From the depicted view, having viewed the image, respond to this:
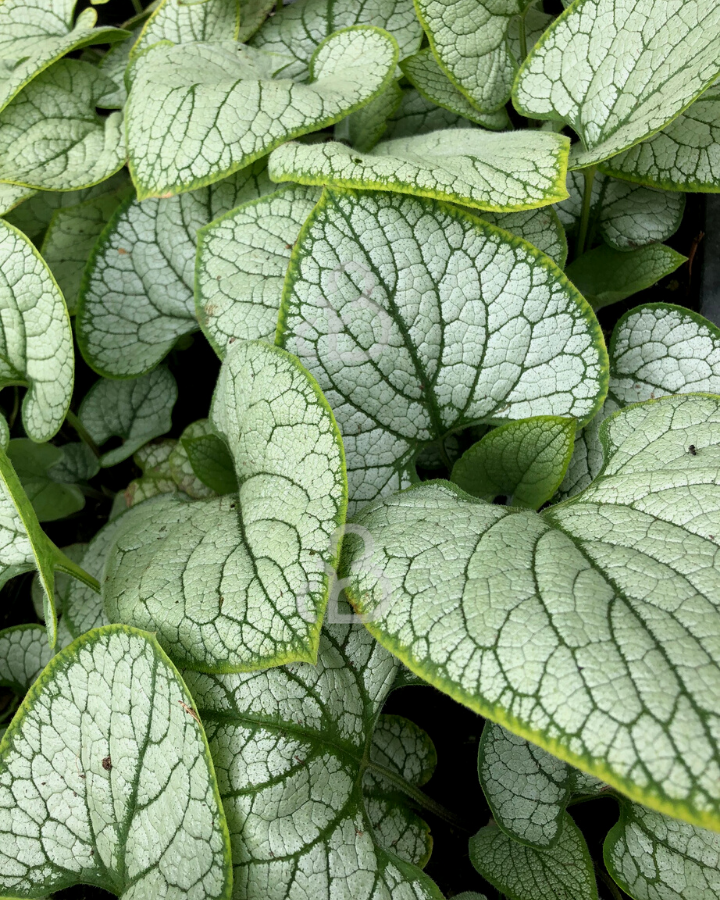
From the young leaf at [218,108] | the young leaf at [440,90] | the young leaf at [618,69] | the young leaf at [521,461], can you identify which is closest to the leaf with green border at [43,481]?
the young leaf at [218,108]

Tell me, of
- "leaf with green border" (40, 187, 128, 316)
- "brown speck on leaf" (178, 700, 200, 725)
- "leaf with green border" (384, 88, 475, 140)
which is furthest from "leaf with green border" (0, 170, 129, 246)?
"brown speck on leaf" (178, 700, 200, 725)

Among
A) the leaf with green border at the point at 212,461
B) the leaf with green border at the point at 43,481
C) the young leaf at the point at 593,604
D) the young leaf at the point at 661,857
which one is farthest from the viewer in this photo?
the leaf with green border at the point at 43,481

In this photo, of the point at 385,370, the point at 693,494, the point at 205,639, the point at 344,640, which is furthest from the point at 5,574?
the point at 693,494

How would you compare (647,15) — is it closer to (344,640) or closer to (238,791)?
(344,640)

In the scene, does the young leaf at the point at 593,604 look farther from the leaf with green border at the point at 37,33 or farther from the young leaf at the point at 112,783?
the leaf with green border at the point at 37,33

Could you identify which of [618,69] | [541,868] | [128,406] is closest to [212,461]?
[128,406]

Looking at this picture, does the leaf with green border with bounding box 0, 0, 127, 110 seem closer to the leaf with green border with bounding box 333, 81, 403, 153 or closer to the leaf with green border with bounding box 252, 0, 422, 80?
the leaf with green border with bounding box 252, 0, 422, 80
